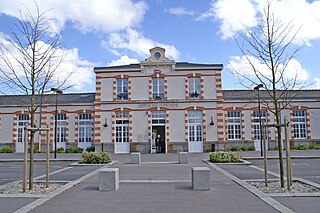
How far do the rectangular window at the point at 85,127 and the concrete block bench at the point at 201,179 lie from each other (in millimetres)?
20710

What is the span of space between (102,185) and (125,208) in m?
2.24

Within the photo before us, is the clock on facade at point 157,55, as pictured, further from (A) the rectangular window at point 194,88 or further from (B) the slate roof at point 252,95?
(B) the slate roof at point 252,95

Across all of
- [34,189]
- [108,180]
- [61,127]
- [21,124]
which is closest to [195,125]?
[61,127]

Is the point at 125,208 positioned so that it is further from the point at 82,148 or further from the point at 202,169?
the point at 82,148

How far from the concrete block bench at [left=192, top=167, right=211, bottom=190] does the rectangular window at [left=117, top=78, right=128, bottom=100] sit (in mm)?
18679

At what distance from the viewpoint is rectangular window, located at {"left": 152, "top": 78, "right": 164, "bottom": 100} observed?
87.2 feet

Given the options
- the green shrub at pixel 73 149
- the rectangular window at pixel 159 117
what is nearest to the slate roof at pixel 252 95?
the rectangular window at pixel 159 117

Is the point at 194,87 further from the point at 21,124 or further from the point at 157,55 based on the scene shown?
A: the point at 21,124

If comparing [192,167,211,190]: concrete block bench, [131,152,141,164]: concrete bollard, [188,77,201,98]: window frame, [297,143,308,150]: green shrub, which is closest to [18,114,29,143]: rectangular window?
[188,77,201,98]: window frame

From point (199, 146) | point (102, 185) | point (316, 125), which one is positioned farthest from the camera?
point (316, 125)

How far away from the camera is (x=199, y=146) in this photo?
25844 mm

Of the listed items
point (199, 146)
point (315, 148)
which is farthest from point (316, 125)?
point (199, 146)

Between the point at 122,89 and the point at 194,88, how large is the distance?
644 cm

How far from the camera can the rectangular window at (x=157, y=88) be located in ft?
87.2
